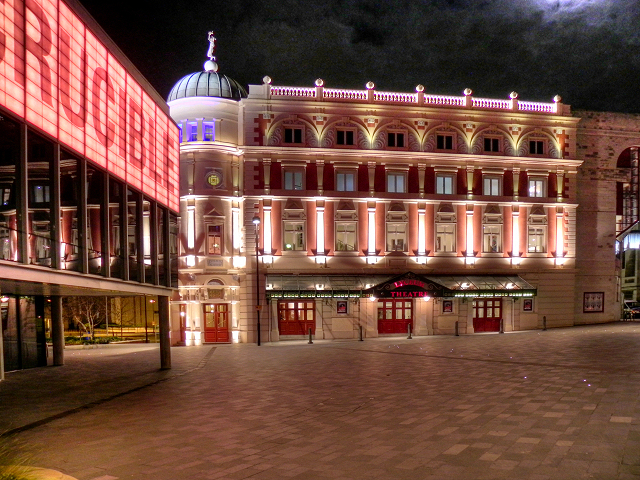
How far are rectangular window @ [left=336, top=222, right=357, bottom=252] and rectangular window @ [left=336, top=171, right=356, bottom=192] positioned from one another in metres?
2.25

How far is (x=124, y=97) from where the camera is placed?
16688mm

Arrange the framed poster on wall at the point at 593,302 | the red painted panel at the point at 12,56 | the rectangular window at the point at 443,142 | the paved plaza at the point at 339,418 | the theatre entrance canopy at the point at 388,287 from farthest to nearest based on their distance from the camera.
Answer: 1. the framed poster on wall at the point at 593,302
2. the rectangular window at the point at 443,142
3. the theatre entrance canopy at the point at 388,287
4. the red painted panel at the point at 12,56
5. the paved plaza at the point at 339,418

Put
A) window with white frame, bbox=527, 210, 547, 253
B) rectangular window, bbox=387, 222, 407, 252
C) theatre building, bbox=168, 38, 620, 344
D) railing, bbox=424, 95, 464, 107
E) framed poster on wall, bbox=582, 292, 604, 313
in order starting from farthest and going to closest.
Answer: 1. framed poster on wall, bbox=582, 292, 604, 313
2. window with white frame, bbox=527, 210, 547, 253
3. railing, bbox=424, 95, 464, 107
4. rectangular window, bbox=387, 222, 407, 252
5. theatre building, bbox=168, 38, 620, 344

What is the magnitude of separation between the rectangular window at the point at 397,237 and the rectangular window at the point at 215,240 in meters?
10.6

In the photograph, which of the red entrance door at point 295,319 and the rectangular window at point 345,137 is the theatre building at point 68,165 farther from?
the rectangular window at point 345,137

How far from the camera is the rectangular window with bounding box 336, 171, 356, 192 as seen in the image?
3266 centimetres

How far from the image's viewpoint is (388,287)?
101 ft

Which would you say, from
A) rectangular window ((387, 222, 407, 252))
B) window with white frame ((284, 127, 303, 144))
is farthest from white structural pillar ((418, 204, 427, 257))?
window with white frame ((284, 127, 303, 144))

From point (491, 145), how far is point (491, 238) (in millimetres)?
6213

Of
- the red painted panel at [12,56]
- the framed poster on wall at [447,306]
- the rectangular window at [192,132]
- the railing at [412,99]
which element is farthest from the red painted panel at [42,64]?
the framed poster on wall at [447,306]

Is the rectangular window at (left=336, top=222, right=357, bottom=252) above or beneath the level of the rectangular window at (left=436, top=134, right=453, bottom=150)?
beneath

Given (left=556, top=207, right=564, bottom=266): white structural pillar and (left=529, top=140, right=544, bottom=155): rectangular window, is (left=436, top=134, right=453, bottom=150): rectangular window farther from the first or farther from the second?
(left=556, top=207, right=564, bottom=266): white structural pillar

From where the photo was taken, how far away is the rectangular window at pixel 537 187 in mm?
34719

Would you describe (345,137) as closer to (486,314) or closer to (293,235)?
(293,235)
